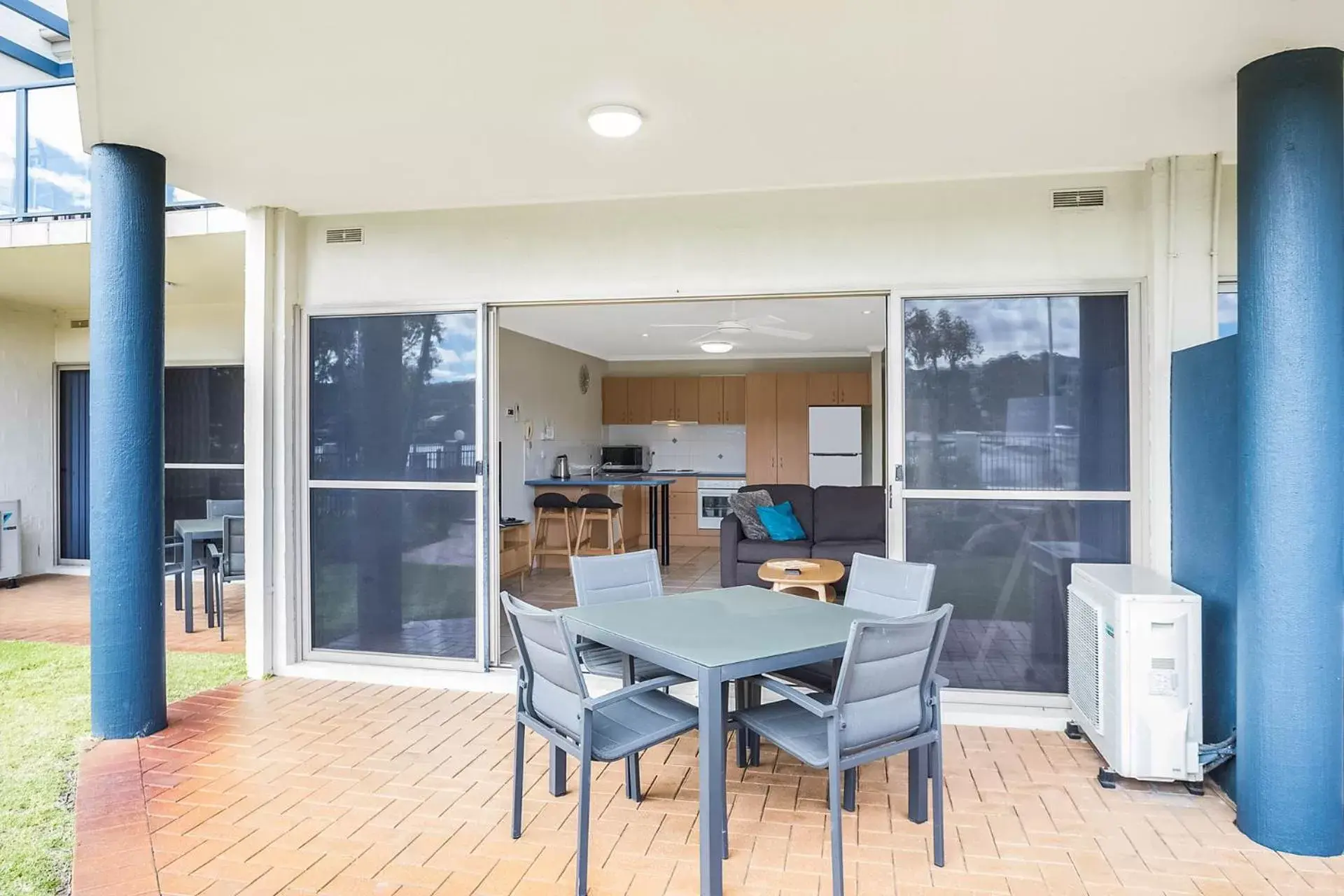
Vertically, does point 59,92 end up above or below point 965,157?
above

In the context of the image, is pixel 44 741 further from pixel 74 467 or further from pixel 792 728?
pixel 74 467

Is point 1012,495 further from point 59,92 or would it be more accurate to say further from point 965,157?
point 59,92

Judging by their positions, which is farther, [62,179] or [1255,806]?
[62,179]

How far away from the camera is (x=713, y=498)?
10.7 metres

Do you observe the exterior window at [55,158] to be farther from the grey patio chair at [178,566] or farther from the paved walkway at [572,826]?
the paved walkway at [572,826]

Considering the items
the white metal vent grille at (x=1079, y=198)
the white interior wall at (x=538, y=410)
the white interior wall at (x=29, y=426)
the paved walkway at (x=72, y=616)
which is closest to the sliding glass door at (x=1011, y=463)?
the white metal vent grille at (x=1079, y=198)

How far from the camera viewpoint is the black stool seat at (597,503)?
8234 millimetres

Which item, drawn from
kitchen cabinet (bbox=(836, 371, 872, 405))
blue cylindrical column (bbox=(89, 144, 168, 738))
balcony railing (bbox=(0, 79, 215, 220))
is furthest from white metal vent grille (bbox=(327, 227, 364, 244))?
kitchen cabinet (bbox=(836, 371, 872, 405))

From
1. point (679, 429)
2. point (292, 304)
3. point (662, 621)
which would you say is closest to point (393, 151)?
point (292, 304)

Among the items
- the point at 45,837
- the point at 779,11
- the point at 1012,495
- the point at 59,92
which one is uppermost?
the point at 59,92

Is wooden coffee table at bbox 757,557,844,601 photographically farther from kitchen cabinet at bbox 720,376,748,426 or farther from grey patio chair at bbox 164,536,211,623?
kitchen cabinet at bbox 720,376,748,426

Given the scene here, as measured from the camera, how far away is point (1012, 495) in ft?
13.5

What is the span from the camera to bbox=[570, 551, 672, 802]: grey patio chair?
3.47 meters

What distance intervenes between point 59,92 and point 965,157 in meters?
6.32
